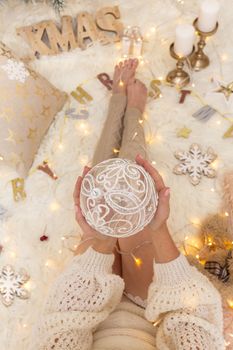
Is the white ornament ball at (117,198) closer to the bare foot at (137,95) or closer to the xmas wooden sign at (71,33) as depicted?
the bare foot at (137,95)

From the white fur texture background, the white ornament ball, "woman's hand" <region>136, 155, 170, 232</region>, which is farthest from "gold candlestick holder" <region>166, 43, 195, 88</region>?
the white ornament ball

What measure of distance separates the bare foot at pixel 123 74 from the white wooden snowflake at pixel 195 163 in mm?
355

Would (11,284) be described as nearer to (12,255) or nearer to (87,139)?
(12,255)

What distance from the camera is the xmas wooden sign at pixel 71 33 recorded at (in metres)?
1.71

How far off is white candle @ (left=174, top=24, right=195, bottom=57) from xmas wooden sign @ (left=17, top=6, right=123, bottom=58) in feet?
1.09

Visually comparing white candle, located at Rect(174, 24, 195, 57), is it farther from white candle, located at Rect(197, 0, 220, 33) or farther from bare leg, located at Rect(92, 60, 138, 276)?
bare leg, located at Rect(92, 60, 138, 276)

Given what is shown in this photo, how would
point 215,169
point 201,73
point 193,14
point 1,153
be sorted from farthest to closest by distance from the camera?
point 193,14, point 201,73, point 215,169, point 1,153

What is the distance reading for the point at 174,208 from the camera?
1.44 m

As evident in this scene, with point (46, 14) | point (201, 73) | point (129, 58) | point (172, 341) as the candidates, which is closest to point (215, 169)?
point (201, 73)

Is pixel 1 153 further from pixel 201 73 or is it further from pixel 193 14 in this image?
pixel 193 14

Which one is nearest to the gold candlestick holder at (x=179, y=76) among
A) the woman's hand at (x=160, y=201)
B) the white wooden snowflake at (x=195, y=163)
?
the white wooden snowflake at (x=195, y=163)

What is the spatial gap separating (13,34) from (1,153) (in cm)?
63

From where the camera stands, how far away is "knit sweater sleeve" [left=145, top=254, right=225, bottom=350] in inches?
36.9

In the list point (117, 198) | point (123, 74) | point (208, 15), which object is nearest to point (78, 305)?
point (117, 198)
